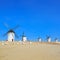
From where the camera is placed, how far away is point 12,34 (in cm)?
7275

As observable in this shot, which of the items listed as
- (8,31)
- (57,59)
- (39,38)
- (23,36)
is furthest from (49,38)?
(57,59)

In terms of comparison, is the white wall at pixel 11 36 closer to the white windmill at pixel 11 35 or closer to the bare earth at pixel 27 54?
the white windmill at pixel 11 35

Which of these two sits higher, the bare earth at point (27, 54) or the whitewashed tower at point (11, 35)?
the whitewashed tower at point (11, 35)

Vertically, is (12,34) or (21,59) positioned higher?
(12,34)

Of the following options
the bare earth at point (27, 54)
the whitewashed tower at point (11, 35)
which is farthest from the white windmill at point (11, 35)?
the bare earth at point (27, 54)

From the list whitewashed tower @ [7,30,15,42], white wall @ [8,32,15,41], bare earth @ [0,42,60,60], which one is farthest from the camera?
white wall @ [8,32,15,41]

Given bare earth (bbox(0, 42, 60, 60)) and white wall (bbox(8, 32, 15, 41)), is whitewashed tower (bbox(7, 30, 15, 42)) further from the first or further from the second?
bare earth (bbox(0, 42, 60, 60))

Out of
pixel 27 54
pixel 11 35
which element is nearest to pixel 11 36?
pixel 11 35

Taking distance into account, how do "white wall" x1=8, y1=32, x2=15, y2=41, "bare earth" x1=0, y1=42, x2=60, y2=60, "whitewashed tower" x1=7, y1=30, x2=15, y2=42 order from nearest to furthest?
1. "bare earth" x1=0, y1=42, x2=60, y2=60
2. "whitewashed tower" x1=7, y1=30, x2=15, y2=42
3. "white wall" x1=8, y1=32, x2=15, y2=41

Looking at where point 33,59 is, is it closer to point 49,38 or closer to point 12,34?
point 12,34

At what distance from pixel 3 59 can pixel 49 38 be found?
11602 cm

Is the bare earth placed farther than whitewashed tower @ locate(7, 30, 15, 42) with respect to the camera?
No

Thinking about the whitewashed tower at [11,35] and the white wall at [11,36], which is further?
the white wall at [11,36]

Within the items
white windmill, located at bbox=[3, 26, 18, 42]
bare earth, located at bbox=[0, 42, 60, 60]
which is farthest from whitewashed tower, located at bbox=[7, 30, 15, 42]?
bare earth, located at bbox=[0, 42, 60, 60]
